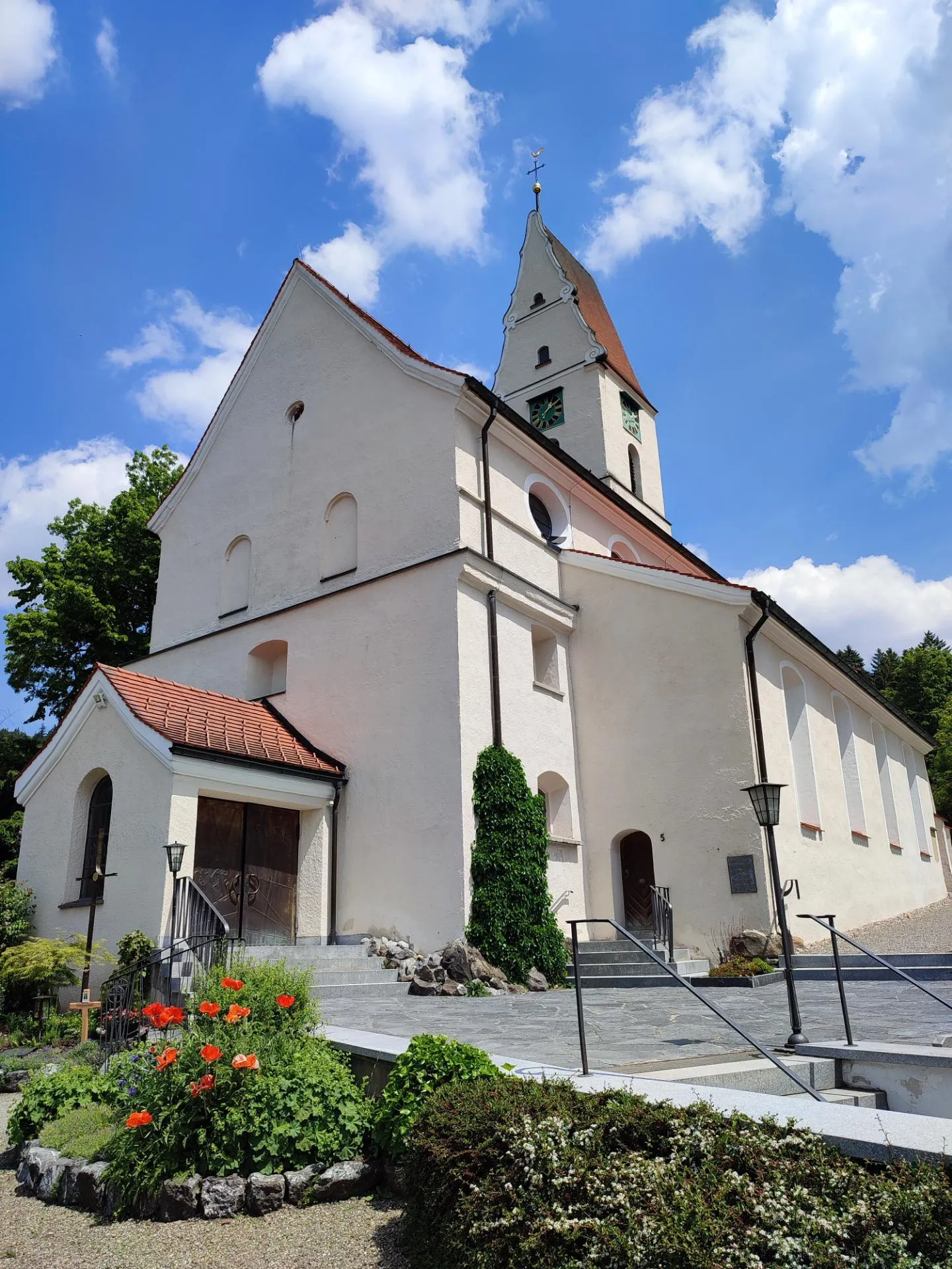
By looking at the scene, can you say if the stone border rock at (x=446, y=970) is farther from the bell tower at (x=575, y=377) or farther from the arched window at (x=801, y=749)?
the bell tower at (x=575, y=377)

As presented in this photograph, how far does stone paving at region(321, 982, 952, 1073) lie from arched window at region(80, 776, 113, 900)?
479cm

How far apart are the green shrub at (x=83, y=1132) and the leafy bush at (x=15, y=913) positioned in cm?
741

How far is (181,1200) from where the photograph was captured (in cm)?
531

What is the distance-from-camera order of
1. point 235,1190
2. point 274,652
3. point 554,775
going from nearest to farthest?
point 235,1190
point 554,775
point 274,652

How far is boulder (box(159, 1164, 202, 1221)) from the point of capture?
5297mm

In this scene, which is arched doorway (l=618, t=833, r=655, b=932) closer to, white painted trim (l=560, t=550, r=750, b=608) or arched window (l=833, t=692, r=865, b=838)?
white painted trim (l=560, t=550, r=750, b=608)

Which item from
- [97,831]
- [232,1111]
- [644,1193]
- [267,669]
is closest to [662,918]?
[267,669]

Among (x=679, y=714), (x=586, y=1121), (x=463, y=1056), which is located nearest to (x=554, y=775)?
(x=679, y=714)

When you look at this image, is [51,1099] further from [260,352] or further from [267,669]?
[260,352]

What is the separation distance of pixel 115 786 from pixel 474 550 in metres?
6.86

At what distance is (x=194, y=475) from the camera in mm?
21266

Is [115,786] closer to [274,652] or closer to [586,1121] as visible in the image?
[274,652]

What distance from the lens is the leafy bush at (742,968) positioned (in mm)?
13617

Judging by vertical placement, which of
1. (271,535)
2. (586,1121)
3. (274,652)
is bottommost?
(586,1121)
